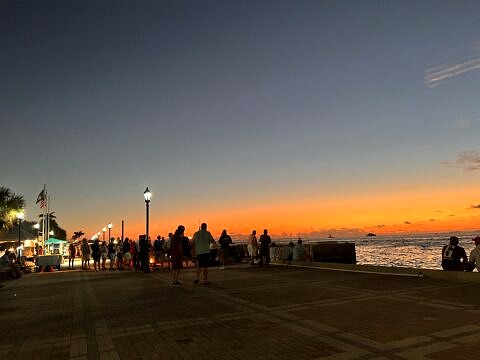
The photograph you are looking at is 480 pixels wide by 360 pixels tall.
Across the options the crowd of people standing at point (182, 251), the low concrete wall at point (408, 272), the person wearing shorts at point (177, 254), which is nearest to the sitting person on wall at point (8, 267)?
the crowd of people standing at point (182, 251)

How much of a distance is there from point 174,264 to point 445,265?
26.6 feet

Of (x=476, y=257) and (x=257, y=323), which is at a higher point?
(x=476, y=257)

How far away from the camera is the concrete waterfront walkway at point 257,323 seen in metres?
5.85

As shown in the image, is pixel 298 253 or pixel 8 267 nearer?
pixel 8 267

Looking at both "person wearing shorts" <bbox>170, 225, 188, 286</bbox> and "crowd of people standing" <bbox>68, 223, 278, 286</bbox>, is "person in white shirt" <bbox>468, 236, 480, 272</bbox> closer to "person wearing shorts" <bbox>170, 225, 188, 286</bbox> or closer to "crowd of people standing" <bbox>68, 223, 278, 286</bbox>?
"crowd of people standing" <bbox>68, 223, 278, 286</bbox>

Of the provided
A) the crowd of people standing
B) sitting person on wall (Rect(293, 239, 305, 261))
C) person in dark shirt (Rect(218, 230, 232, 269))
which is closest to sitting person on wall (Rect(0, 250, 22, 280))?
the crowd of people standing

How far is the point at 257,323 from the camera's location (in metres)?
7.50

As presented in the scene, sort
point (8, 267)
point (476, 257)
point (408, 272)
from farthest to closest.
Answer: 1. point (8, 267)
2. point (408, 272)
3. point (476, 257)

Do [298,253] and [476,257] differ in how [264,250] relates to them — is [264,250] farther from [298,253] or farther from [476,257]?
[476,257]

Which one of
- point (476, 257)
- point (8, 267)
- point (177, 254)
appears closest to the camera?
point (476, 257)

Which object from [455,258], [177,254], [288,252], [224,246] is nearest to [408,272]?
[455,258]

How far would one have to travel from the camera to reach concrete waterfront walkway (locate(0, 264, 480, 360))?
5848 mm

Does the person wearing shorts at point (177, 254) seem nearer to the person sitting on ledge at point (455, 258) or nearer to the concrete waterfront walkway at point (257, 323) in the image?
the concrete waterfront walkway at point (257, 323)

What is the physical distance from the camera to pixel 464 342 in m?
5.79
